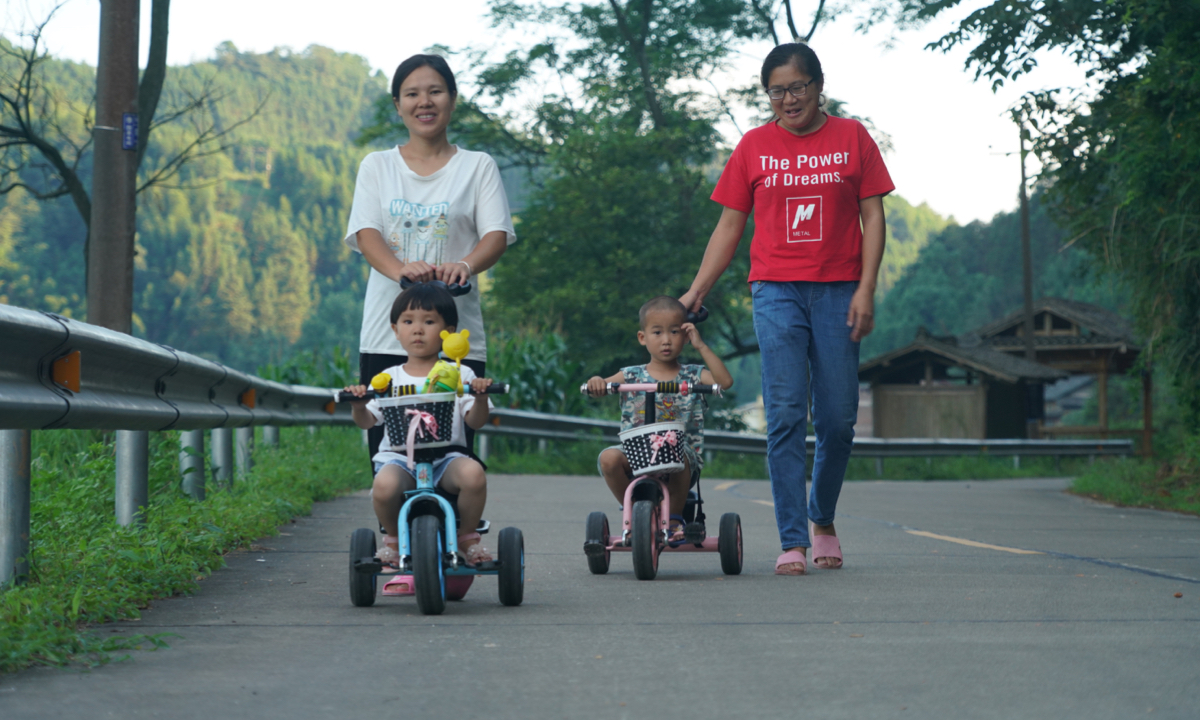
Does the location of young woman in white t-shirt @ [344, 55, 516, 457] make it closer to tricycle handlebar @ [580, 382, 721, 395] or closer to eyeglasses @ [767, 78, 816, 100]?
tricycle handlebar @ [580, 382, 721, 395]

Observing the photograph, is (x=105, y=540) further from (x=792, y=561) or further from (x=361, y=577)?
(x=792, y=561)

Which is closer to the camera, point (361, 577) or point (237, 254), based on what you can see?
point (361, 577)

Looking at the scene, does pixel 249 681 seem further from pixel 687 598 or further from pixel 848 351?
pixel 848 351

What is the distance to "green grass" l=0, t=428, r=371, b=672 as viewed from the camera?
3.27 meters

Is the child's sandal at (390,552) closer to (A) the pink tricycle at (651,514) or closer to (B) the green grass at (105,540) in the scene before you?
(B) the green grass at (105,540)

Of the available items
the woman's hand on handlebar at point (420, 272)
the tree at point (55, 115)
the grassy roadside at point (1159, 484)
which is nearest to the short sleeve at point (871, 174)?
the woman's hand on handlebar at point (420, 272)

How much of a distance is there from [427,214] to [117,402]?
4.18 ft

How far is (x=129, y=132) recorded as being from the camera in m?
9.06

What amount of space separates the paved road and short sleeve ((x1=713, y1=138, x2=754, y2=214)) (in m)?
1.57

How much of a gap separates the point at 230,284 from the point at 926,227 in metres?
89.0

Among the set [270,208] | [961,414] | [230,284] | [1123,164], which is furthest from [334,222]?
[1123,164]

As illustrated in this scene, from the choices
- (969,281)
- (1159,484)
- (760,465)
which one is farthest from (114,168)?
(969,281)

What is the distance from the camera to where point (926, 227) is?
165625 millimetres

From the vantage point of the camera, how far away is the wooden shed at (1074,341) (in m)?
41.5
